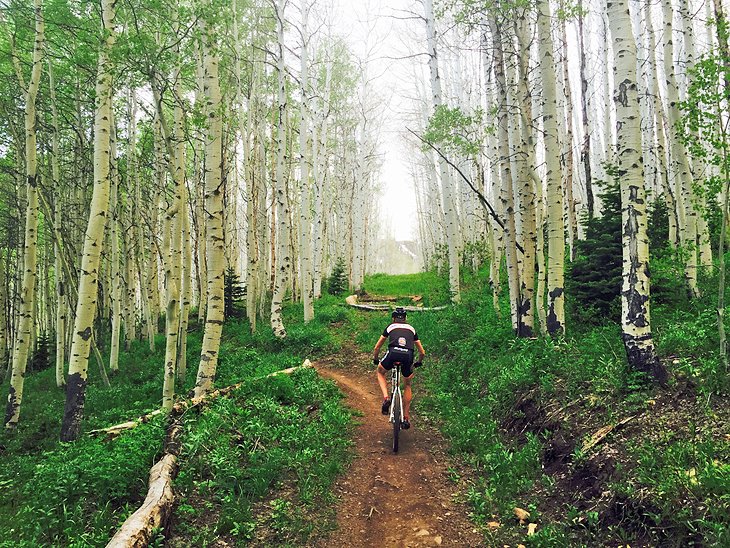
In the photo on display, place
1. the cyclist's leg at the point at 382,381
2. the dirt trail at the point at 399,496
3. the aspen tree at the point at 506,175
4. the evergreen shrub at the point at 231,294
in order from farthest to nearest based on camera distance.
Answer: the evergreen shrub at the point at 231,294 < the aspen tree at the point at 506,175 < the cyclist's leg at the point at 382,381 < the dirt trail at the point at 399,496

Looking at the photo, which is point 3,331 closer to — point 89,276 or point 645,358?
point 89,276

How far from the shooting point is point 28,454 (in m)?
8.16

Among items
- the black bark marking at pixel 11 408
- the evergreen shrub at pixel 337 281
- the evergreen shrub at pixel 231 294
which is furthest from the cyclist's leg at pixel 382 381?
the evergreen shrub at pixel 337 281

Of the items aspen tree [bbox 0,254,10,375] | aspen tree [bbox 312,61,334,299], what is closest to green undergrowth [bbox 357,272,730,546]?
aspen tree [bbox 312,61,334,299]

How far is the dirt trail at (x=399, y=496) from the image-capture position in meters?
4.37

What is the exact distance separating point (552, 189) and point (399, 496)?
5.82 metres

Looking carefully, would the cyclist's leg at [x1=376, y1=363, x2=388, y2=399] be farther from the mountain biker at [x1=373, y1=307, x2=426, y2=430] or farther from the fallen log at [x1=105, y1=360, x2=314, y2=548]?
the fallen log at [x1=105, y1=360, x2=314, y2=548]

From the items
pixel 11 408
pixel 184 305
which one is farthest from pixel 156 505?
pixel 11 408

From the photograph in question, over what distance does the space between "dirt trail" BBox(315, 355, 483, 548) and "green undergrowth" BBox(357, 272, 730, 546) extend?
31cm

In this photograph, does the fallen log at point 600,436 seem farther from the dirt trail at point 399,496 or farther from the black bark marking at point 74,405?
the black bark marking at point 74,405

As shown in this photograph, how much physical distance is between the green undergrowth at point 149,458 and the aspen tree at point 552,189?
4275 millimetres

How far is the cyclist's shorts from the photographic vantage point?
6445mm

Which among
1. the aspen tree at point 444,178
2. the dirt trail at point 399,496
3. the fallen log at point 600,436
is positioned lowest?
the dirt trail at point 399,496

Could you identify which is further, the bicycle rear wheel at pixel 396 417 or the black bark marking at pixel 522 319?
the black bark marking at pixel 522 319
